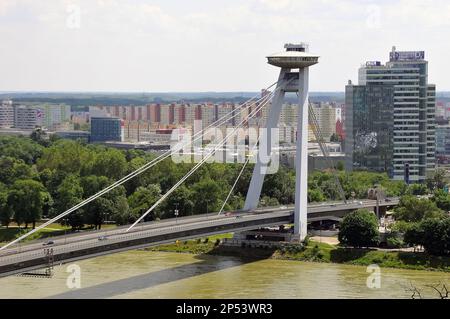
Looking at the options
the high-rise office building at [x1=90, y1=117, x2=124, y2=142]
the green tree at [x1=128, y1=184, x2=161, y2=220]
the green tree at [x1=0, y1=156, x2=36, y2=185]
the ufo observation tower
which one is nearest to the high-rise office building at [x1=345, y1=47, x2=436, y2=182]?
the green tree at [x1=128, y1=184, x2=161, y2=220]

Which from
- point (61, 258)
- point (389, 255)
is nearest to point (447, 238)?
point (389, 255)

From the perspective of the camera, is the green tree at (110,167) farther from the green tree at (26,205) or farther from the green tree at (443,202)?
the green tree at (443,202)

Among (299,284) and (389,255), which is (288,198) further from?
(299,284)

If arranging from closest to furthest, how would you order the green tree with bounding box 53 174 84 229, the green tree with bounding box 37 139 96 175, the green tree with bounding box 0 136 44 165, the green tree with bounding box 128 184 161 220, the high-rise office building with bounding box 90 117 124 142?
the green tree with bounding box 128 184 161 220
the green tree with bounding box 53 174 84 229
the green tree with bounding box 37 139 96 175
the green tree with bounding box 0 136 44 165
the high-rise office building with bounding box 90 117 124 142

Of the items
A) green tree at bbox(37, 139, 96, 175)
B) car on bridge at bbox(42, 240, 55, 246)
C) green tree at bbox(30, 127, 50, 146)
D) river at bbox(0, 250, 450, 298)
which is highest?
green tree at bbox(30, 127, 50, 146)

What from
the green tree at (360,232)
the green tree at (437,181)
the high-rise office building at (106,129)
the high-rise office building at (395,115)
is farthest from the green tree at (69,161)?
the high-rise office building at (106,129)

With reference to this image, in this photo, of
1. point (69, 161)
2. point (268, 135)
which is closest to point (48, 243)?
point (268, 135)

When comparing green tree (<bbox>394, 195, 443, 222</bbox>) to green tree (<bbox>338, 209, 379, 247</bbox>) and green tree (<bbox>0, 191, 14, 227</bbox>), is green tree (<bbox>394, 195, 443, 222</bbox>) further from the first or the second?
green tree (<bbox>0, 191, 14, 227</bbox>)
